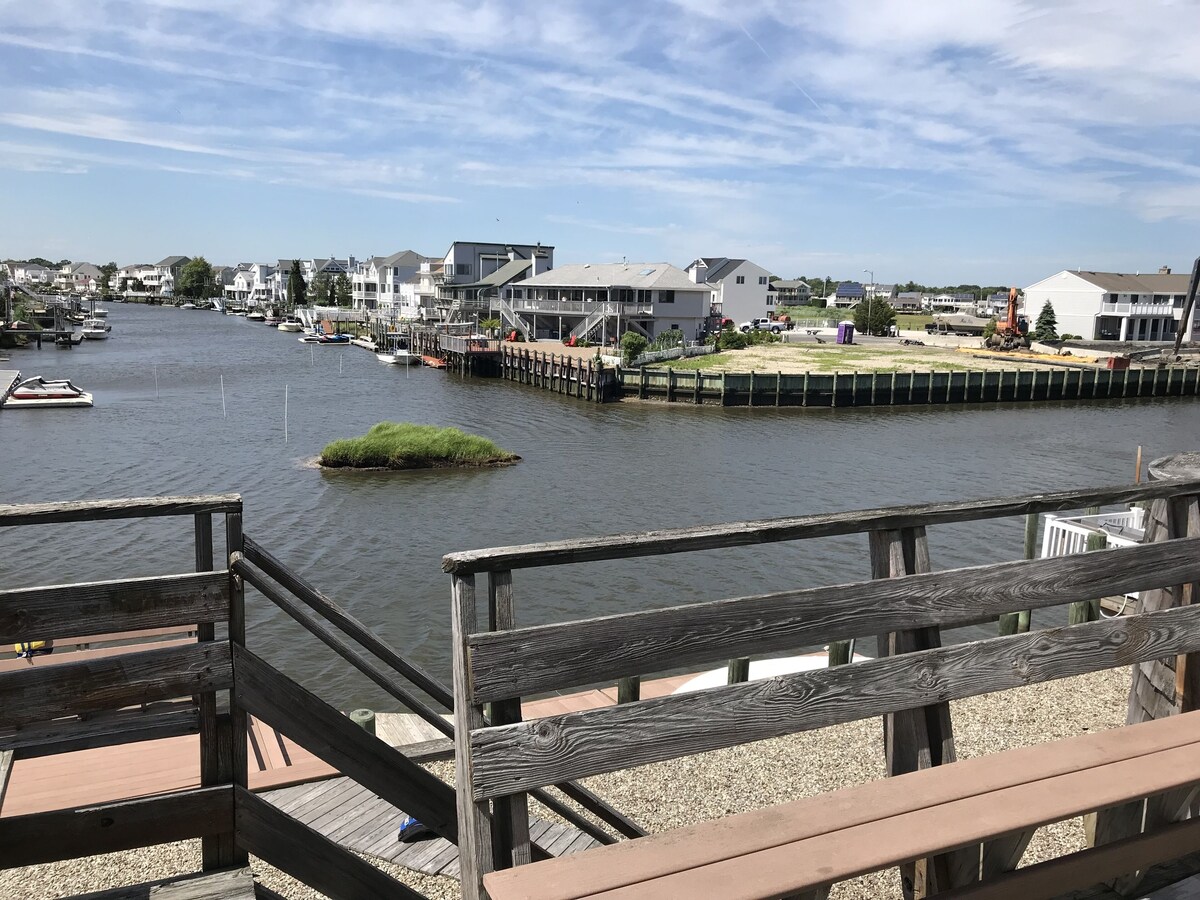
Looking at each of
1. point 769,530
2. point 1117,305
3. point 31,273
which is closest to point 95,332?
point 1117,305

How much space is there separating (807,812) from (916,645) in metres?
0.66

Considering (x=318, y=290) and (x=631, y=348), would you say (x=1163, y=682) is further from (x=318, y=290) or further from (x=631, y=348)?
(x=318, y=290)

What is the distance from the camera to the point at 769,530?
2498 mm

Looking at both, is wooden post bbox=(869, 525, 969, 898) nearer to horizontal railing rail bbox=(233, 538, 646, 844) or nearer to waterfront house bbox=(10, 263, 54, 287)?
horizontal railing rail bbox=(233, 538, 646, 844)

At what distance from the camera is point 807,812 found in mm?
2453

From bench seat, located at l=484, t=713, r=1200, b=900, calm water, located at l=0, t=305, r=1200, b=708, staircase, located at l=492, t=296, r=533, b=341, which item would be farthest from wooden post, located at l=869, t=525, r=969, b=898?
staircase, located at l=492, t=296, r=533, b=341

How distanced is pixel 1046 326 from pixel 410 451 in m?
68.6

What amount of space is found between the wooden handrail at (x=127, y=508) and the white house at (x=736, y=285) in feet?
275

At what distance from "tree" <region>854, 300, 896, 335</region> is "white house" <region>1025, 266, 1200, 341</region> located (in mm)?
14510

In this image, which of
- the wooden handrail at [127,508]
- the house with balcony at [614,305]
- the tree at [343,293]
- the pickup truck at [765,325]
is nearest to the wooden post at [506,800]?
the wooden handrail at [127,508]

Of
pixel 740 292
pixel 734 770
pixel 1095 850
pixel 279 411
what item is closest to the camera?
pixel 1095 850

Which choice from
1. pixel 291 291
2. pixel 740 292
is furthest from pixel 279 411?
pixel 291 291

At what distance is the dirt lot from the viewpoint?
169 feet

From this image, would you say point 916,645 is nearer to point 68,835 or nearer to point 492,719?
point 492,719
